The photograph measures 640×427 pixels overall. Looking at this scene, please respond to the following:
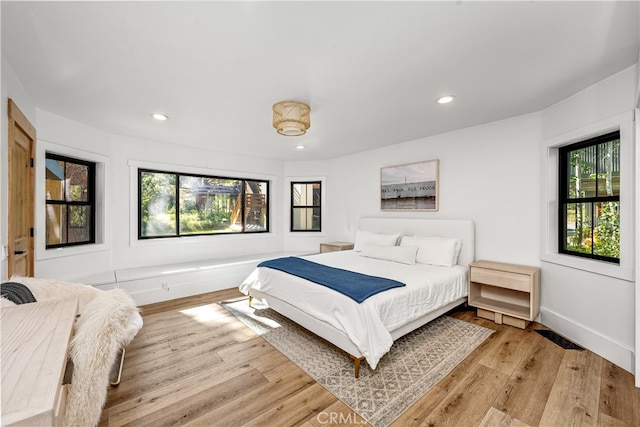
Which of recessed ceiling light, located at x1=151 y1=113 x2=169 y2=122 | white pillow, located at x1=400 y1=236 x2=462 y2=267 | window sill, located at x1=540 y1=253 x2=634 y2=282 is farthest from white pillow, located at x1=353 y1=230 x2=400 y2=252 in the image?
recessed ceiling light, located at x1=151 y1=113 x2=169 y2=122

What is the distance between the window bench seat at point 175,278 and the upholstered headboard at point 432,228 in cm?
219

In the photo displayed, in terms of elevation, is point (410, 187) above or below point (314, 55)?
below

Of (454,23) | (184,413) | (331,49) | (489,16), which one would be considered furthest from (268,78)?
(184,413)

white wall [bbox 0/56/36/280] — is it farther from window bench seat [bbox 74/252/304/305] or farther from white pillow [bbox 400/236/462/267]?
white pillow [bbox 400/236/462/267]

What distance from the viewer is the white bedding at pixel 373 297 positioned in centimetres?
221

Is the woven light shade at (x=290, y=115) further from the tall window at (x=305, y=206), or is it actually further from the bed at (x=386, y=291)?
the tall window at (x=305, y=206)

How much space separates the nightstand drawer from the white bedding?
0.17 metres

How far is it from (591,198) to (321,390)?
3116 millimetres

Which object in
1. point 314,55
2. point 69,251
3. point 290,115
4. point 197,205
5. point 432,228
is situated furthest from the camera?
point 197,205

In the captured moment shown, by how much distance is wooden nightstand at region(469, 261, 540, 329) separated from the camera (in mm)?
2934

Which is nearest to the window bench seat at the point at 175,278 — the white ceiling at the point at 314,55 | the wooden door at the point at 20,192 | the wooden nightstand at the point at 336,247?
the wooden door at the point at 20,192

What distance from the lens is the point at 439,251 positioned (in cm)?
360

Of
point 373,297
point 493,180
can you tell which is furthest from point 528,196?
point 373,297

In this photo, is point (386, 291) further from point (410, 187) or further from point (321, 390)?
point (410, 187)
